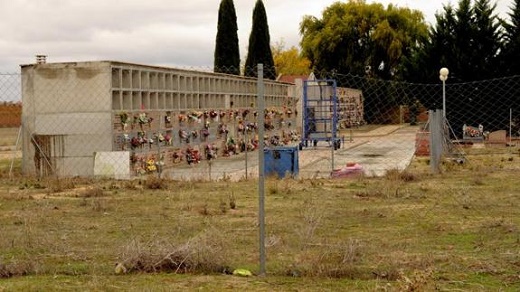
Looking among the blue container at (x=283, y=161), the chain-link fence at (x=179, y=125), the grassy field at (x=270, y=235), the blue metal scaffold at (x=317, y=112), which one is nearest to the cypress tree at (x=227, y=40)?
the chain-link fence at (x=179, y=125)

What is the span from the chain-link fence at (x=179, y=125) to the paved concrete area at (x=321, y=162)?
4 cm

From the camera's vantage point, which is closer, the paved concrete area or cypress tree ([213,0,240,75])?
the paved concrete area

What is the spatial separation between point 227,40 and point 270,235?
3078 cm

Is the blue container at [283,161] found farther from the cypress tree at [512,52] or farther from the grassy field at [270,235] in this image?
the cypress tree at [512,52]

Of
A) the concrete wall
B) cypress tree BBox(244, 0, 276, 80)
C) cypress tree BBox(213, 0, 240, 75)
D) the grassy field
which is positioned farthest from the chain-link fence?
cypress tree BBox(244, 0, 276, 80)

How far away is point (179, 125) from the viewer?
18156 millimetres

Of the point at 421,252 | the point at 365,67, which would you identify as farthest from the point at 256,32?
the point at 421,252

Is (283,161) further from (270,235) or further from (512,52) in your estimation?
(512,52)

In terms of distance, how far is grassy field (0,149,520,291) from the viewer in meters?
5.19

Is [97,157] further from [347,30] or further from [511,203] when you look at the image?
[347,30]

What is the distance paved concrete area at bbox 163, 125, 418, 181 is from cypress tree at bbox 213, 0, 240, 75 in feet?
40.1

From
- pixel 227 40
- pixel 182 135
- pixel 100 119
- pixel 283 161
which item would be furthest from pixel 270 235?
pixel 227 40

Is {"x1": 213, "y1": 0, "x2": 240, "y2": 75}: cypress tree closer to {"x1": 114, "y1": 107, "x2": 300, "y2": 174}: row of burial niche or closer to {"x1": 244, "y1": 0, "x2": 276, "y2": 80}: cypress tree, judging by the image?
{"x1": 244, "y1": 0, "x2": 276, "y2": 80}: cypress tree

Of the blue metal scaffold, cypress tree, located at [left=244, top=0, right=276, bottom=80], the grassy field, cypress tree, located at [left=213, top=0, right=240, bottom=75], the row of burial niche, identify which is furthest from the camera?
cypress tree, located at [left=244, top=0, right=276, bottom=80]
